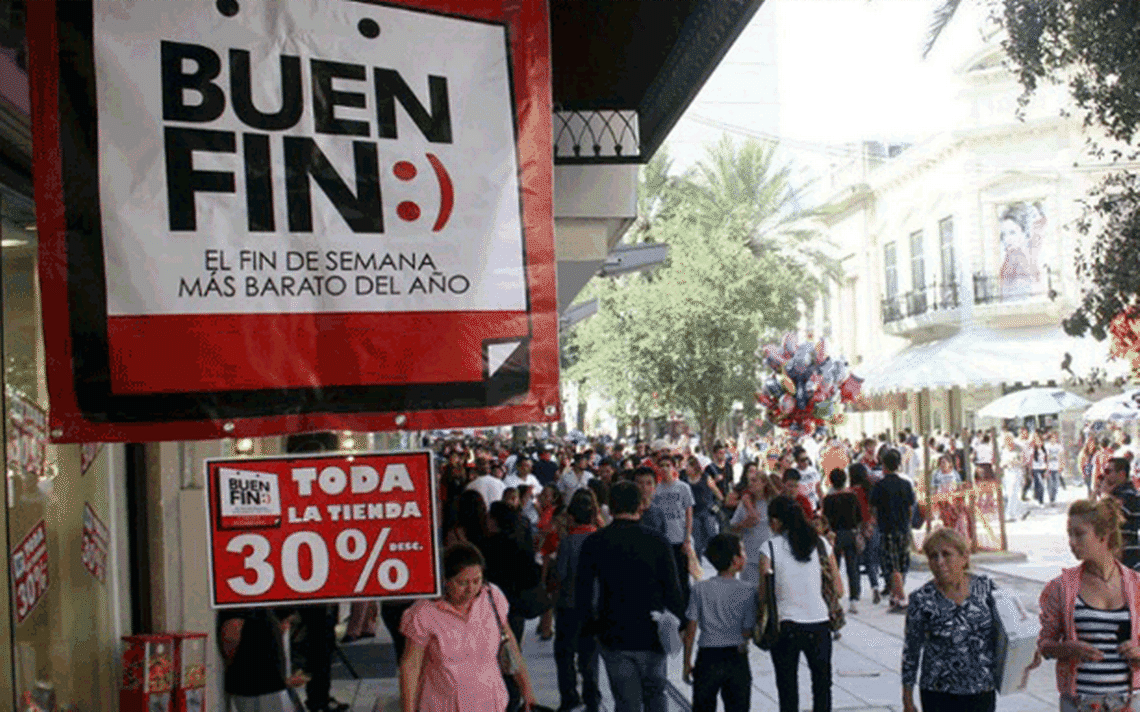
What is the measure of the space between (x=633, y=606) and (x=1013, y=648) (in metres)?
2.48

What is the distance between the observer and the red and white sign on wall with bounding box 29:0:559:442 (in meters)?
4.05

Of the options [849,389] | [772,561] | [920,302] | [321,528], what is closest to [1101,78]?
[772,561]

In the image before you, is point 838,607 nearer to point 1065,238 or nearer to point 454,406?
point 454,406

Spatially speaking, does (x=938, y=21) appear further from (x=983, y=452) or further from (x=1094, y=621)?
(x=983, y=452)

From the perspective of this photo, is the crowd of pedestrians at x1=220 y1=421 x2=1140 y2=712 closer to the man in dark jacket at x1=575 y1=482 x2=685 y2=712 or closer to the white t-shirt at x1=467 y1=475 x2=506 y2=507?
the man in dark jacket at x1=575 y1=482 x2=685 y2=712

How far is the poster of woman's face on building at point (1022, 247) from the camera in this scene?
43.6 m

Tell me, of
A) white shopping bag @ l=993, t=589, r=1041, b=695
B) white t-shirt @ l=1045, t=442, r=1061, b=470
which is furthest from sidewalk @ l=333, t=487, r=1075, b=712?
white t-shirt @ l=1045, t=442, r=1061, b=470

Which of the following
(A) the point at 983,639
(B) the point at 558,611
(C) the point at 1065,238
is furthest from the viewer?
(C) the point at 1065,238

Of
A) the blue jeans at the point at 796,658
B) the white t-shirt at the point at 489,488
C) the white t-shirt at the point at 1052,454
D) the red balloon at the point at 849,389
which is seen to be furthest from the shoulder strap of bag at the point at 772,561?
the white t-shirt at the point at 1052,454

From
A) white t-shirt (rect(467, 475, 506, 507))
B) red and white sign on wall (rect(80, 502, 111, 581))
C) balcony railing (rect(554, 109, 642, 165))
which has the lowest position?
white t-shirt (rect(467, 475, 506, 507))

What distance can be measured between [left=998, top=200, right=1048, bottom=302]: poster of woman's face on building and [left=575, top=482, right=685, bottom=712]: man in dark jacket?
3720 cm

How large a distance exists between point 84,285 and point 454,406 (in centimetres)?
106

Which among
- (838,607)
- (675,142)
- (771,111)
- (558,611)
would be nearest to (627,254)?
(558,611)

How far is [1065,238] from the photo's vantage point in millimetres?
42250
